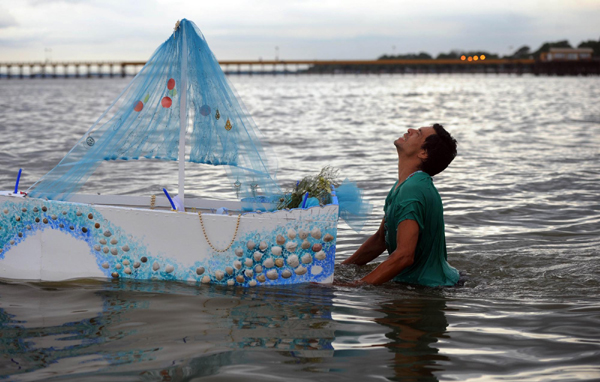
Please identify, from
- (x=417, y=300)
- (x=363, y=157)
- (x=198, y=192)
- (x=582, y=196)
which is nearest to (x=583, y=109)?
(x=363, y=157)

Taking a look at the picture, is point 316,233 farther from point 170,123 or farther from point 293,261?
point 170,123

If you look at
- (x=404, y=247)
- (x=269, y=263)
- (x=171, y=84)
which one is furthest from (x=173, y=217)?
(x=404, y=247)

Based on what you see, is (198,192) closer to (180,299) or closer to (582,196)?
(180,299)

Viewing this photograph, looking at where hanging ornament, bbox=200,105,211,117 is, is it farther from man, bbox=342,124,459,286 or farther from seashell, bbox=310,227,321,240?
man, bbox=342,124,459,286

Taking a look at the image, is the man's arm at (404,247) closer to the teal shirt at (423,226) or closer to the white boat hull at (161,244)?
the teal shirt at (423,226)

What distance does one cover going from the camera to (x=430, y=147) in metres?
5.01

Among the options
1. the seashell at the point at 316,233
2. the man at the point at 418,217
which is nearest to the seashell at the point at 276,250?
the seashell at the point at 316,233

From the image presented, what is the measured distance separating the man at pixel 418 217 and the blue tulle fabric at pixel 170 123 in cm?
128

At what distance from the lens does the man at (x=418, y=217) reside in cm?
485

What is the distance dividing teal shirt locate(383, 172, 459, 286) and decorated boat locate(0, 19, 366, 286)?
51 cm

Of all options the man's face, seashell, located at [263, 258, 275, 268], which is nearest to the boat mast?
seashell, located at [263, 258, 275, 268]

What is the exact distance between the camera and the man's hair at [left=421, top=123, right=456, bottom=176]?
16.3ft

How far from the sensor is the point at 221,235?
5020mm

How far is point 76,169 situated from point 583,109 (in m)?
28.5
